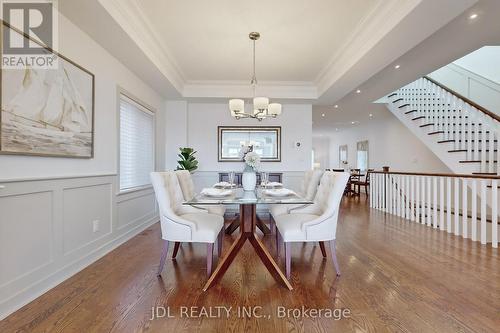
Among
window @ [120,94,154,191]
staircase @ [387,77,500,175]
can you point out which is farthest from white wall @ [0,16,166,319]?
staircase @ [387,77,500,175]

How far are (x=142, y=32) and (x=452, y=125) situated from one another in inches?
234

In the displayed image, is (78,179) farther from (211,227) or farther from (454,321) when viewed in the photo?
(454,321)

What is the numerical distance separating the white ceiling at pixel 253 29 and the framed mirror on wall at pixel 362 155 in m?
7.30

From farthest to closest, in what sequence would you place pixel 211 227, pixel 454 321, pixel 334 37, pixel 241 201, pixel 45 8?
pixel 334 37, pixel 211 227, pixel 45 8, pixel 241 201, pixel 454 321

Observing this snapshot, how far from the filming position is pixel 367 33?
304 cm

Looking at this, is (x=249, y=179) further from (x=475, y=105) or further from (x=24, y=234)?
(x=475, y=105)

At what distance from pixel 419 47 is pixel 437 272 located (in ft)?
9.94

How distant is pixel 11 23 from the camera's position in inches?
71.9

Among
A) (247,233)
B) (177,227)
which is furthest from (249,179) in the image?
(177,227)

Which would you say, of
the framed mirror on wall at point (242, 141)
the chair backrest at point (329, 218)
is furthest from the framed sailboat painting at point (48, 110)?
the framed mirror on wall at point (242, 141)

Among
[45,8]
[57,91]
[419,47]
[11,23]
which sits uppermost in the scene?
[419,47]

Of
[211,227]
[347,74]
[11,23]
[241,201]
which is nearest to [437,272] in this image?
[241,201]

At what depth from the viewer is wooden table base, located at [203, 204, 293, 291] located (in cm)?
209

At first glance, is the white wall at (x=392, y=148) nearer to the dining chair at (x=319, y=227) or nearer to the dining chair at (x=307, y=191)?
the dining chair at (x=307, y=191)
